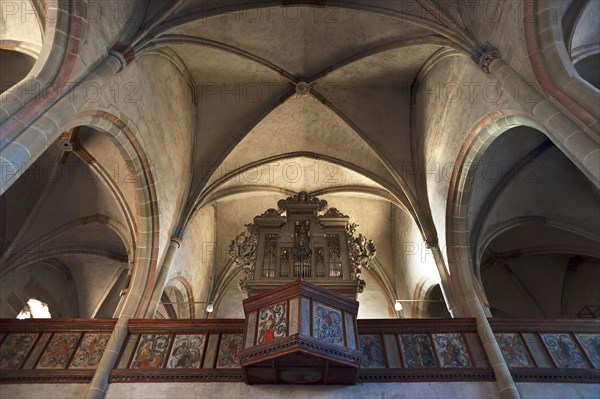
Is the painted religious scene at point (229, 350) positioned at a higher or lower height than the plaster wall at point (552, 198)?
lower

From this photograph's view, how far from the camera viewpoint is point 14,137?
247 inches

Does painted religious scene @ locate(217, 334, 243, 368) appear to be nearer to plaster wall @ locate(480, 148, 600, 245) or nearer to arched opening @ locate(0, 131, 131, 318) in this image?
arched opening @ locate(0, 131, 131, 318)

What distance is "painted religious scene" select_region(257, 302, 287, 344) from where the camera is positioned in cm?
781

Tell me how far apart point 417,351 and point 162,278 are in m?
5.87

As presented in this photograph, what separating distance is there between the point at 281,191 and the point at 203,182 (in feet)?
10.7

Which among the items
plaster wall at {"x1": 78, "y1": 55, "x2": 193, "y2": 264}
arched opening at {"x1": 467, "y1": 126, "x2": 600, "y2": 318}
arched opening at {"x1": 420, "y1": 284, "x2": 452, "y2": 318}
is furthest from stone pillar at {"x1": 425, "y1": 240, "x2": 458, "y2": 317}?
plaster wall at {"x1": 78, "y1": 55, "x2": 193, "y2": 264}

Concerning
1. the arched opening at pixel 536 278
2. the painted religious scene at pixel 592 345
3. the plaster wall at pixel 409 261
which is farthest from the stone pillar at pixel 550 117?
the arched opening at pixel 536 278

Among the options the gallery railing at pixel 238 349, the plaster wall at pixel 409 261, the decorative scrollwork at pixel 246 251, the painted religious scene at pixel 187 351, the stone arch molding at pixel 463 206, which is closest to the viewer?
the gallery railing at pixel 238 349

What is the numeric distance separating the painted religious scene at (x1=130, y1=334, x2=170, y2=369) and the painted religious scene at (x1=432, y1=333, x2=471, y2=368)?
17.6 feet

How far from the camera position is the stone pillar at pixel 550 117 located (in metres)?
6.25

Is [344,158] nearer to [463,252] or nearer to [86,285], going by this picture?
[463,252]

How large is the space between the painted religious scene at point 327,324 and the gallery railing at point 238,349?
1.08m

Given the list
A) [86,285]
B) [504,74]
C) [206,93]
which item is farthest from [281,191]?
[504,74]

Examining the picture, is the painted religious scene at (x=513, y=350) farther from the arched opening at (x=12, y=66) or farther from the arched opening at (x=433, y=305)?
the arched opening at (x=12, y=66)
